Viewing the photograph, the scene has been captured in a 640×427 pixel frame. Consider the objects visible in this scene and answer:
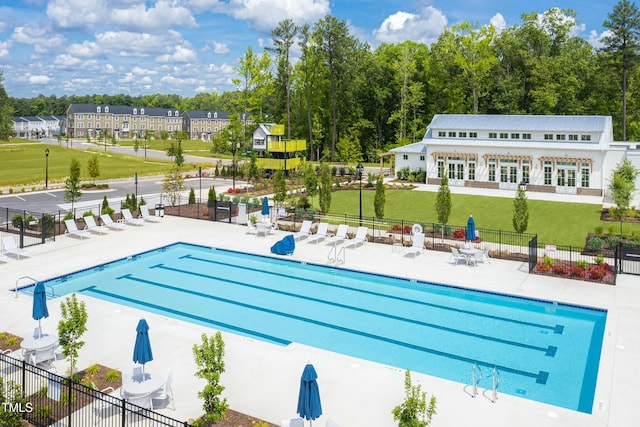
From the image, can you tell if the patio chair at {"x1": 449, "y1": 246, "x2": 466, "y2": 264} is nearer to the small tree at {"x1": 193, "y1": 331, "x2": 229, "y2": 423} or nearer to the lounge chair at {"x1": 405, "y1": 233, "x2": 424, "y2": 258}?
the lounge chair at {"x1": 405, "y1": 233, "x2": 424, "y2": 258}

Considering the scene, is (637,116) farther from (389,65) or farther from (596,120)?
(389,65)

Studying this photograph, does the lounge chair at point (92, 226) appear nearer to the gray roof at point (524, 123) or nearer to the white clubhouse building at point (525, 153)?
the white clubhouse building at point (525, 153)

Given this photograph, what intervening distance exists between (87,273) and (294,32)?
5102cm

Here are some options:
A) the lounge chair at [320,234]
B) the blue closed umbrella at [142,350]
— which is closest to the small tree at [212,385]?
the blue closed umbrella at [142,350]

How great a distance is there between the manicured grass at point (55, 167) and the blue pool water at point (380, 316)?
2999 centimetres

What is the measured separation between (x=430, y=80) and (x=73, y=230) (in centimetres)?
5619

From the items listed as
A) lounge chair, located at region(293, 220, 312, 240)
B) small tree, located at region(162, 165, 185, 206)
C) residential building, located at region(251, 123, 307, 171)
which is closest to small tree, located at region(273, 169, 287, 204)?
lounge chair, located at region(293, 220, 312, 240)

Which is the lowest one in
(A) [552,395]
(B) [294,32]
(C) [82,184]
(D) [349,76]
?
A: (A) [552,395]

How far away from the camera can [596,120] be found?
144 ft

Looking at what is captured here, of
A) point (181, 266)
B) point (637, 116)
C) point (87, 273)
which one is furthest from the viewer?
point (637, 116)

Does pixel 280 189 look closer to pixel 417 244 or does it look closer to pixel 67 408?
pixel 417 244

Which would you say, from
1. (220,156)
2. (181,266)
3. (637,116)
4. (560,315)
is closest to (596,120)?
(637,116)

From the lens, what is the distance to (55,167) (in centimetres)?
6462

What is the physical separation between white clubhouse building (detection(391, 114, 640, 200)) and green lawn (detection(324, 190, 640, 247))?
364cm
